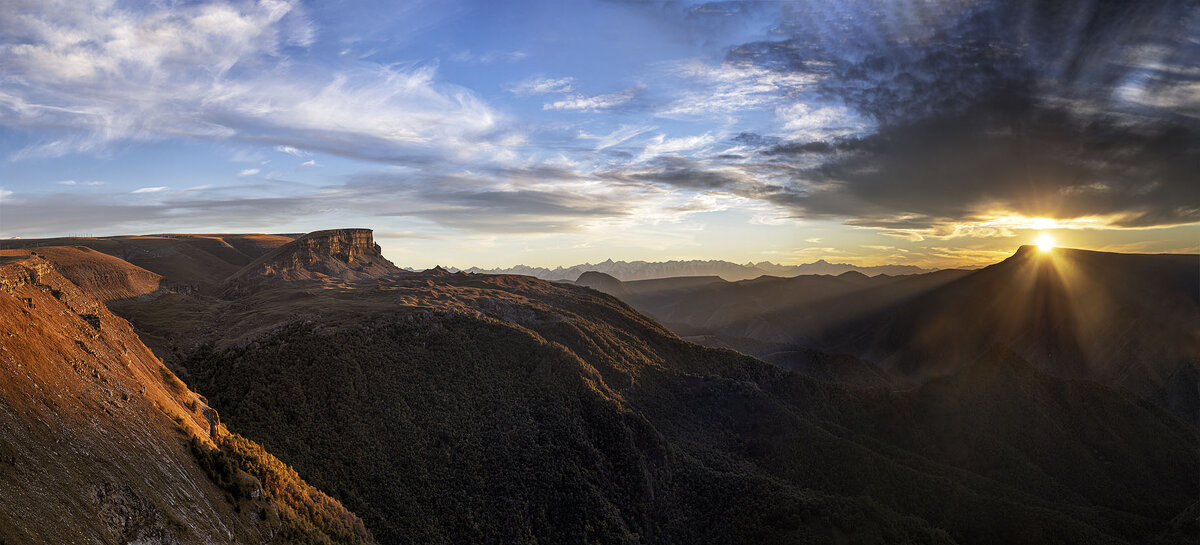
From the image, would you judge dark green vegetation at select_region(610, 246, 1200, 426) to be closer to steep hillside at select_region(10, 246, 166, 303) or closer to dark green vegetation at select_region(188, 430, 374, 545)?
dark green vegetation at select_region(188, 430, 374, 545)

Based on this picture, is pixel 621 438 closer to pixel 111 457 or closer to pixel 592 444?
pixel 592 444

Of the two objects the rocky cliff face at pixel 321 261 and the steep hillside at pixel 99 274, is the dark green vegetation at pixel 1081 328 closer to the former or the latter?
the rocky cliff face at pixel 321 261

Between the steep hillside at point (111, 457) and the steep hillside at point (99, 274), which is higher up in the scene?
the steep hillside at point (99, 274)

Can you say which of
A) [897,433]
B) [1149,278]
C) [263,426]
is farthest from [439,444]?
[1149,278]

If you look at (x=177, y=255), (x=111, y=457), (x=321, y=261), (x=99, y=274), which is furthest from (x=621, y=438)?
(x=177, y=255)

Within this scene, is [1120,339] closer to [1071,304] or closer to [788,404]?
[1071,304]

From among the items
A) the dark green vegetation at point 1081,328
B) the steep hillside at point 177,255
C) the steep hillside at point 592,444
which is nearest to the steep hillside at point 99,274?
the steep hillside at point 177,255
